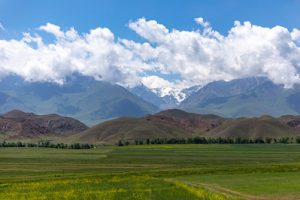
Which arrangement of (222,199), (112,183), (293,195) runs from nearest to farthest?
1. (222,199)
2. (293,195)
3. (112,183)

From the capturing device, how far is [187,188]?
6931 centimetres

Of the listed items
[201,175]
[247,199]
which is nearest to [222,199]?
A: [247,199]

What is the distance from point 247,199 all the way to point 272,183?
1844 centimetres

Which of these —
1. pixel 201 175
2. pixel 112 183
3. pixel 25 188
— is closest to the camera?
pixel 25 188

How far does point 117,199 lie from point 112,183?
67.4 feet

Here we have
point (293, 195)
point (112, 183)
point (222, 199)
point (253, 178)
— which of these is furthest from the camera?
point (253, 178)

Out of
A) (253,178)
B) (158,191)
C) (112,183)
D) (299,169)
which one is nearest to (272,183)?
(253,178)

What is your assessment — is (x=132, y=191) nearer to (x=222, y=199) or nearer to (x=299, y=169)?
(x=222, y=199)

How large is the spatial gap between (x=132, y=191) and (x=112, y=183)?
41.2ft

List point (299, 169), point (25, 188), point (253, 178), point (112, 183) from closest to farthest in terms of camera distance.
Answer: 1. point (25, 188)
2. point (112, 183)
3. point (253, 178)
4. point (299, 169)

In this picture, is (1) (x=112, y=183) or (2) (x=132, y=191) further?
(1) (x=112, y=183)

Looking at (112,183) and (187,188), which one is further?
(112,183)

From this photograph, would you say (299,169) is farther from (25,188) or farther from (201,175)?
(25,188)

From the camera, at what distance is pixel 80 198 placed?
194ft
